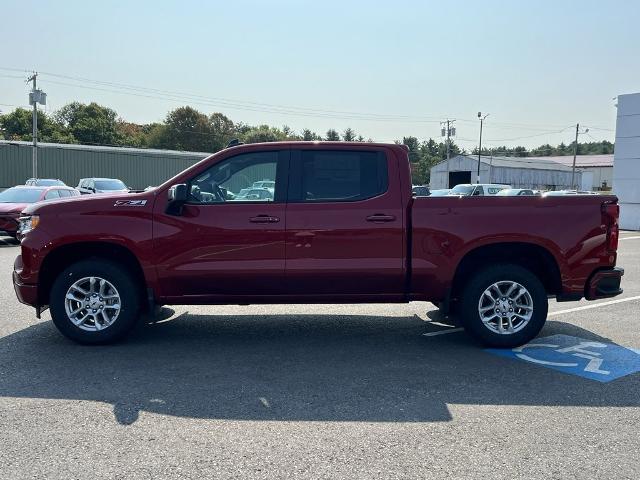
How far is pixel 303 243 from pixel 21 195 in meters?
13.1

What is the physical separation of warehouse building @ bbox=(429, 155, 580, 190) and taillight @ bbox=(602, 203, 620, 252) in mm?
60053

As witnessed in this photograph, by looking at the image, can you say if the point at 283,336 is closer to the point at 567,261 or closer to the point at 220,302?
the point at 220,302

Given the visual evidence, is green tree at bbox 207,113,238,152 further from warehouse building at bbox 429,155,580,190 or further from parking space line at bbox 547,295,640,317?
parking space line at bbox 547,295,640,317

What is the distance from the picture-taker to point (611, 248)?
5938 millimetres

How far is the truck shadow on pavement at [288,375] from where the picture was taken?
431 centimetres

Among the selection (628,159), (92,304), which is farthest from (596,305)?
(628,159)

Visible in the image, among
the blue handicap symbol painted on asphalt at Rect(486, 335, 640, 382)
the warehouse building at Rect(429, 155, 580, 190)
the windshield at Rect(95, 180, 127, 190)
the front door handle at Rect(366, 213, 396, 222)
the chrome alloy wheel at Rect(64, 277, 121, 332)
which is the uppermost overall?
the warehouse building at Rect(429, 155, 580, 190)

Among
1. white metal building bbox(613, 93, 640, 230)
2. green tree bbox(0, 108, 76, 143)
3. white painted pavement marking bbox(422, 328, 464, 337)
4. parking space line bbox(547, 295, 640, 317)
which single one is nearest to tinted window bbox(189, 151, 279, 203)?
white painted pavement marking bbox(422, 328, 464, 337)

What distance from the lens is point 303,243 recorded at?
225 inches

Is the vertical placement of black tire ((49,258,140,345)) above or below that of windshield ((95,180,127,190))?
below

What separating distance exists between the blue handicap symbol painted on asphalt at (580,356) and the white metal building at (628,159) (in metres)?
22.2

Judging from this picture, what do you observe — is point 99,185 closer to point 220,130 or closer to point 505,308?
point 505,308

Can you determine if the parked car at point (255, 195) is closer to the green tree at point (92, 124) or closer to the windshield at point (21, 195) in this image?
the windshield at point (21, 195)

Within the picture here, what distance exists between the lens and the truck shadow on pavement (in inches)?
170
